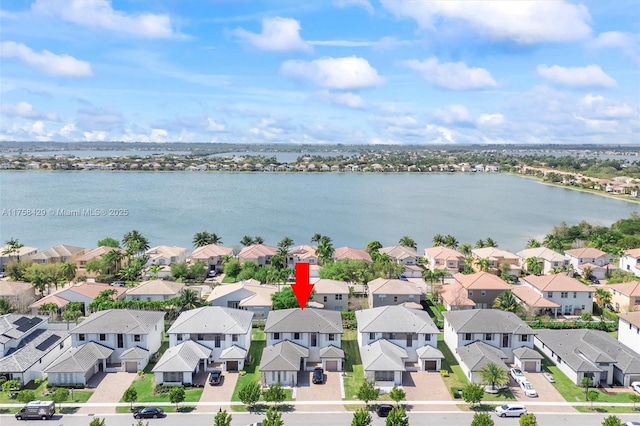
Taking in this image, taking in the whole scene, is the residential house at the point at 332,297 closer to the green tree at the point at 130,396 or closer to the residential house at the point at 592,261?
the green tree at the point at 130,396

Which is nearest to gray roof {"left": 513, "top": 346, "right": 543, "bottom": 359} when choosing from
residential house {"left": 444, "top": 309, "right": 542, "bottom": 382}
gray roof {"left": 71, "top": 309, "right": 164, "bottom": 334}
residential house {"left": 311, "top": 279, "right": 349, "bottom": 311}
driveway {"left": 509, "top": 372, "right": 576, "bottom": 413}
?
residential house {"left": 444, "top": 309, "right": 542, "bottom": 382}

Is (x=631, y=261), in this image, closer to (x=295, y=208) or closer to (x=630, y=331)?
(x=630, y=331)

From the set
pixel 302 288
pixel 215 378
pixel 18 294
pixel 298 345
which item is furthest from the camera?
pixel 18 294

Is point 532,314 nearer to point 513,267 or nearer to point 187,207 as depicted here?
point 513,267

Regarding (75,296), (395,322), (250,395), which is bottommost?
(250,395)

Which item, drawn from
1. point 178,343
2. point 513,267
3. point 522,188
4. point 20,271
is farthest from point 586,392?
point 522,188

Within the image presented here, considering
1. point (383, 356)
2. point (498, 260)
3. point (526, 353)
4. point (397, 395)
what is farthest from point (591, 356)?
point (498, 260)

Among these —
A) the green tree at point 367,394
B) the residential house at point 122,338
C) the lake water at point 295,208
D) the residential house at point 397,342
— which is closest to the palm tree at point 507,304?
the residential house at point 397,342

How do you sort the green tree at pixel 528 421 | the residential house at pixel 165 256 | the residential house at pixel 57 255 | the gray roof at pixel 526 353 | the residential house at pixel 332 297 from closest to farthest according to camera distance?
the green tree at pixel 528 421
the gray roof at pixel 526 353
the residential house at pixel 332 297
the residential house at pixel 57 255
the residential house at pixel 165 256
